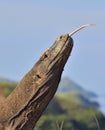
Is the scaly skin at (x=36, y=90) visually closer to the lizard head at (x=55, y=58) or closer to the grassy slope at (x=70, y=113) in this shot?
the lizard head at (x=55, y=58)

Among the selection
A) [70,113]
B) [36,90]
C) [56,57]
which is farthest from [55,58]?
[70,113]

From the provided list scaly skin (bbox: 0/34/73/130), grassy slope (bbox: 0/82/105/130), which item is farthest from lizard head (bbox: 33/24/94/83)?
grassy slope (bbox: 0/82/105/130)

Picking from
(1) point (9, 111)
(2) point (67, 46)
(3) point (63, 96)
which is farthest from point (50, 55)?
(3) point (63, 96)

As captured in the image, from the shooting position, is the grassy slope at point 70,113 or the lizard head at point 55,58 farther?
the grassy slope at point 70,113

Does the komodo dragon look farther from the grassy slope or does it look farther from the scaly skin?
the grassy slope

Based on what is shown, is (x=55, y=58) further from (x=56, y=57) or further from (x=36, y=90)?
(x=36, y=90)

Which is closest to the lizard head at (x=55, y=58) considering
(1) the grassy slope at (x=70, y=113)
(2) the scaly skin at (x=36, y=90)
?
(2) the scaly skin at (x=36, y=90)

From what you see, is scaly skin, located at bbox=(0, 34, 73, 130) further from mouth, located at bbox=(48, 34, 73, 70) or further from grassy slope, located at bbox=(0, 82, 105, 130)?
grassy slope, located at bbox=(0, 82, 105, 130)

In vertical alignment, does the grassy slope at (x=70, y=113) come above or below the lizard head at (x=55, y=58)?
above

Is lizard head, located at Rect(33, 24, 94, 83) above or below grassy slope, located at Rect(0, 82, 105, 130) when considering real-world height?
below

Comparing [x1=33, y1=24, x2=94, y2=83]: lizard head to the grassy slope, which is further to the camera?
the grassy slope
